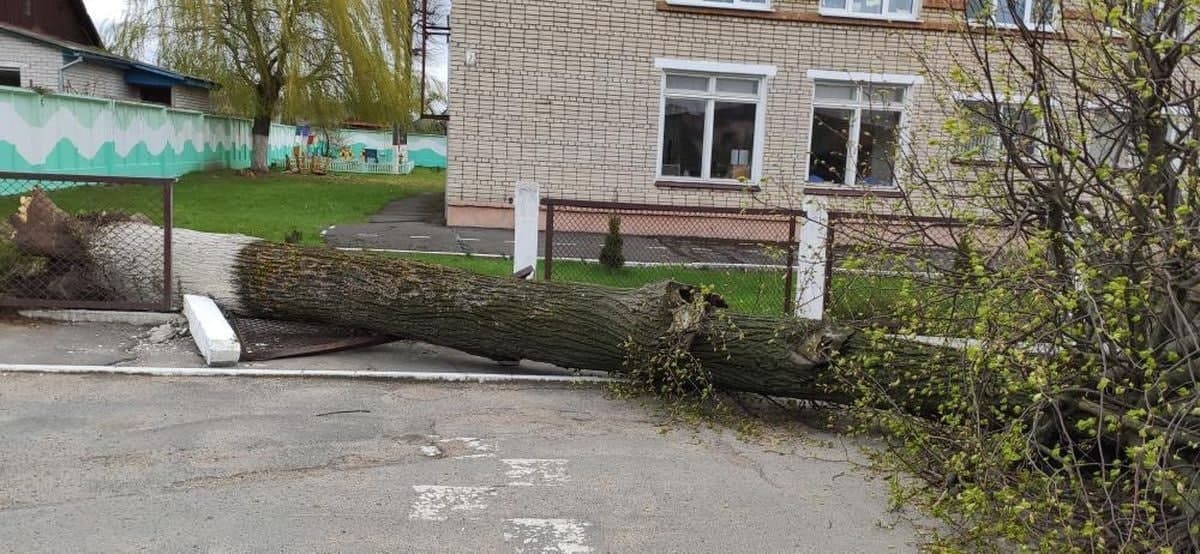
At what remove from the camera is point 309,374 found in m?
6.72

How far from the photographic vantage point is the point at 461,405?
6.25 m

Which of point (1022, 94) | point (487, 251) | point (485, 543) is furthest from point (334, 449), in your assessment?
point (487, 251)

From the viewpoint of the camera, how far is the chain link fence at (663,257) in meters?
8.70

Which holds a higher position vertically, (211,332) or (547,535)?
(211,332)

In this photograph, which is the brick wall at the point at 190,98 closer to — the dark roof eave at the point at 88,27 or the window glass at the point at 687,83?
the dark roof eave at the point at 88,27

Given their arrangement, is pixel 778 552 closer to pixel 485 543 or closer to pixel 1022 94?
pixel 485 543

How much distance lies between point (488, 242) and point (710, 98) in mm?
4720

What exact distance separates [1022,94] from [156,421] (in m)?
Result: 4.94

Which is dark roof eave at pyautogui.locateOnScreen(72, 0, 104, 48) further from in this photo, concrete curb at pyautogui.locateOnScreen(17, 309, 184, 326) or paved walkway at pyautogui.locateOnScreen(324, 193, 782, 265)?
concrete curb at pyautogui.locateOnScreen(17, 309, 184, 326)

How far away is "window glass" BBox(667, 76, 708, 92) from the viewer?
52.1 feet

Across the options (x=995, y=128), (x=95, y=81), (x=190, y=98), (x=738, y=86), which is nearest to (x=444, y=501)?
(x=995, y=128)

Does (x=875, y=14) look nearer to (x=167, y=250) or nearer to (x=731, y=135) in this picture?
(x=731, y=135)

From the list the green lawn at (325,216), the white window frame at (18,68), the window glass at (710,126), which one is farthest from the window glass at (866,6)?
the white window frame at (18,68)

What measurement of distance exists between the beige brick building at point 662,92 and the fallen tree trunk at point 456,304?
7907mm
